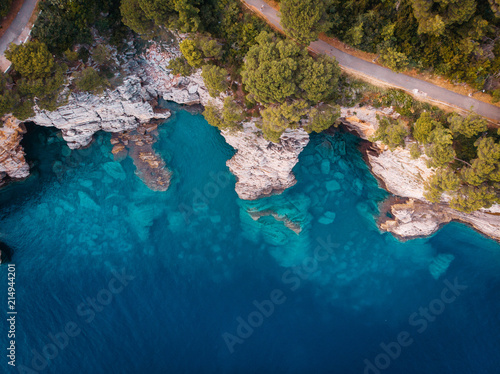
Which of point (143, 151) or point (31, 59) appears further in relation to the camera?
point (143, 151)

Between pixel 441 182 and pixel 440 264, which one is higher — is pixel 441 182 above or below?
above

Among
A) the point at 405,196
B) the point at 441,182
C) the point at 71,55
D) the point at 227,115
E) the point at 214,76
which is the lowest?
the point at 405,196

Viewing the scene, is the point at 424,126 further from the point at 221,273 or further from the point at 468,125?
the point at 221,273

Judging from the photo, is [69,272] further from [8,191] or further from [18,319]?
[8,191]

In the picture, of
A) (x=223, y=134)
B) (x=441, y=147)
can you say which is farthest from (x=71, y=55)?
(x=441, y=147)

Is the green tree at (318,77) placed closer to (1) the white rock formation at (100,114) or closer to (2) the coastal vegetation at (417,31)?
(2) the coastal vegetation at (417,31)

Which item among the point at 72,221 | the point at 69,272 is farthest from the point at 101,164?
the point at 69,272
